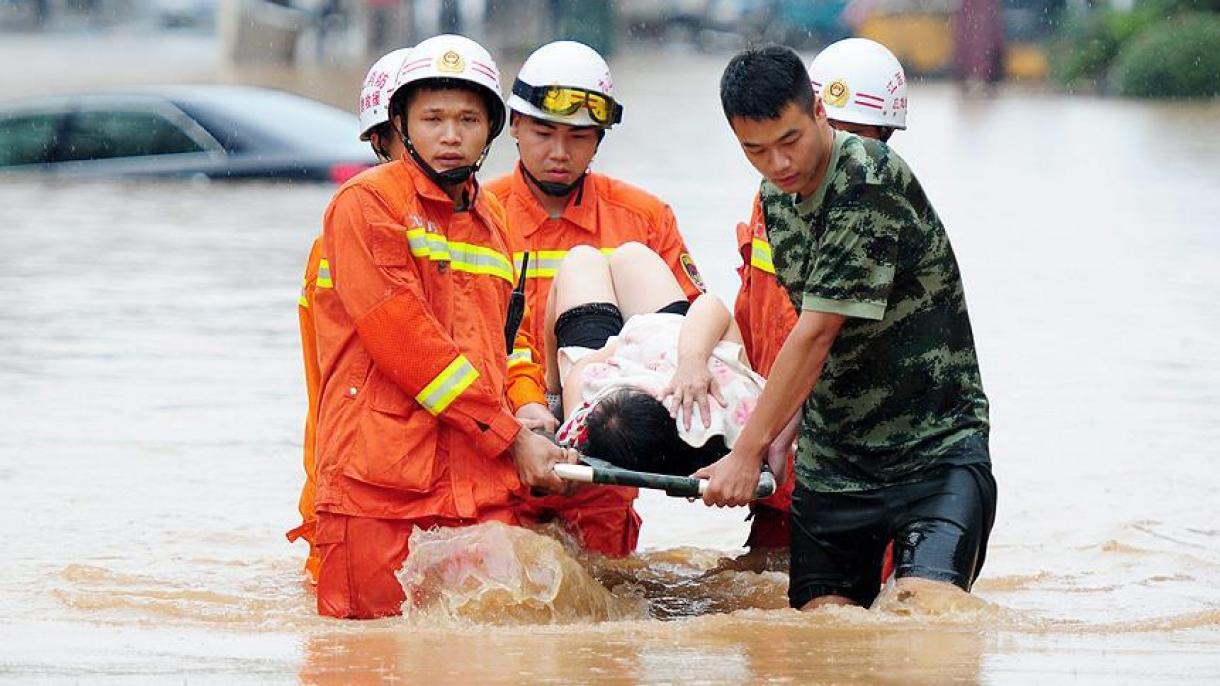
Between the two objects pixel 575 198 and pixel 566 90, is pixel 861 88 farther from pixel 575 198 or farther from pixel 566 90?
pixel 575 198

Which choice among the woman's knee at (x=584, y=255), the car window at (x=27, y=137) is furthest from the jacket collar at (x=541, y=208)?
the car window at (x=27, y=137)

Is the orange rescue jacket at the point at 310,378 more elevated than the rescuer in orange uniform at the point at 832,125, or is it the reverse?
the rescuer in orange uniform at the point at 832,125

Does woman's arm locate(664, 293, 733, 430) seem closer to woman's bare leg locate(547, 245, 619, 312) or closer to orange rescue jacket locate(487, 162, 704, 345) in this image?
woman's bare leg locate(547, 245, 619, 312)

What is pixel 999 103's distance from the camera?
38.2 metres

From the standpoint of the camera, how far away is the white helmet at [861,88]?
7.19 m

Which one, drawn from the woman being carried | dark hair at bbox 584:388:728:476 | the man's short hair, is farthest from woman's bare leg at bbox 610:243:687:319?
the man's short hair

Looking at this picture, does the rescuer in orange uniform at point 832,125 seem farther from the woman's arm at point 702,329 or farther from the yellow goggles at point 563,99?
the yellow goggles at point 563,99

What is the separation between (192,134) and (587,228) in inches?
495

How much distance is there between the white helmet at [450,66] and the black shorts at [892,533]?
1.51 metres

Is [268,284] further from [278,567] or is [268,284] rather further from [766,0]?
[766,0]

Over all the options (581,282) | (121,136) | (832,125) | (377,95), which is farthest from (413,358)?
(121,136)

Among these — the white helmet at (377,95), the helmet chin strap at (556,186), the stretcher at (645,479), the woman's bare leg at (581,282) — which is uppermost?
the white helmet at (377,95)

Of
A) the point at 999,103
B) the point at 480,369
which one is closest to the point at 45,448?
the point at 480,369

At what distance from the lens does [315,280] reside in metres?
6.66
